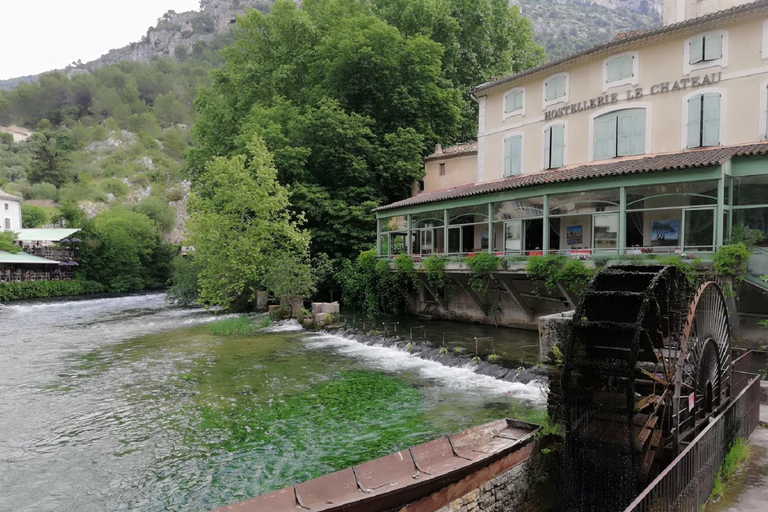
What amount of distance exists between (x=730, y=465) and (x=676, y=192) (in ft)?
46.8

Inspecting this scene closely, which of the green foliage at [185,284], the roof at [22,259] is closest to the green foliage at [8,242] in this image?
the roof at [22,259]

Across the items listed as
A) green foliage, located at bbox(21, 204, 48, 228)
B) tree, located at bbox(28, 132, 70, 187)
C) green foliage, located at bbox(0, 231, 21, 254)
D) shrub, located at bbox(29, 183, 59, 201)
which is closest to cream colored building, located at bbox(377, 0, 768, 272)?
green foliage, located at bbox(0, 231, 21, 254)

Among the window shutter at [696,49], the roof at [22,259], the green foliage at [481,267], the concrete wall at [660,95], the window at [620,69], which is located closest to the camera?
the concrete wall at [660,95]

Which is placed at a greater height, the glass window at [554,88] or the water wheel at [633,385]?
the glass window at [554,88]

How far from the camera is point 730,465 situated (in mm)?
6961

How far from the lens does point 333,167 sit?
33469 millimetres

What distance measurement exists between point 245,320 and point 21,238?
38.5 metres

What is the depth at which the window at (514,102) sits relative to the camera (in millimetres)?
26109

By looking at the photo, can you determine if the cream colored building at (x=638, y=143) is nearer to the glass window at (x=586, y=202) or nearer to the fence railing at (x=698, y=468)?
the glass window at (x=586, y=202)

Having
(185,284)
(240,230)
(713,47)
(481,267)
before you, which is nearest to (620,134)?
(713,47)

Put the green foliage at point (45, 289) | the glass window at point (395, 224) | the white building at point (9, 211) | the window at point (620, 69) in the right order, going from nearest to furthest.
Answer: the window at point (620, 69), the glass window at point (395, 224), the green foliage at point (45, 289), the white building at point (9, 211)

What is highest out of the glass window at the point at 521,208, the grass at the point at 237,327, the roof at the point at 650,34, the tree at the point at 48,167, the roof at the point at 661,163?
the tree at the point at 48,167

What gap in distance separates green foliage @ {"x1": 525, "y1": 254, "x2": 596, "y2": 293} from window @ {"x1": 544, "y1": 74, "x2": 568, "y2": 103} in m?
10.0

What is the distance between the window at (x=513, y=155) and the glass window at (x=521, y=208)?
8.84 ft
